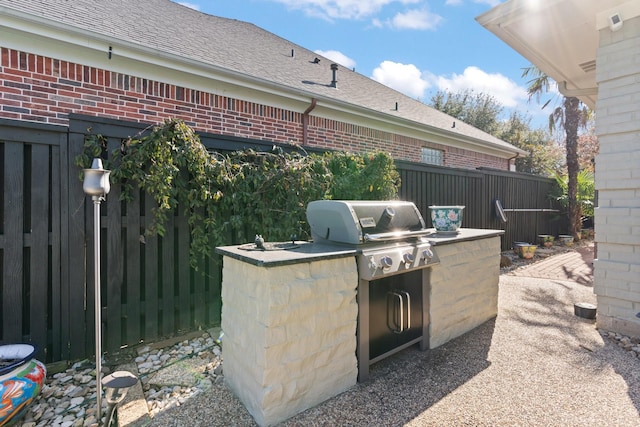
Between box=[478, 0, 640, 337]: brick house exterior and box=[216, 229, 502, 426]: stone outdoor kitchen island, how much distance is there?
3.28m

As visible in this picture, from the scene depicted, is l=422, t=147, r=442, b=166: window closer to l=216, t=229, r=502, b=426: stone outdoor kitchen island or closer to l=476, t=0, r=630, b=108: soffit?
l=476, t=0, r=630, b=108: soffit

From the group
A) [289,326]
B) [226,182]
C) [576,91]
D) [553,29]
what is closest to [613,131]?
[553,29]

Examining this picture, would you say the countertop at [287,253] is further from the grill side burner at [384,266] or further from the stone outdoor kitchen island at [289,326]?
the grill side burner at [384,266]

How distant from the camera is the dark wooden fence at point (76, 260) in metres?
2.67

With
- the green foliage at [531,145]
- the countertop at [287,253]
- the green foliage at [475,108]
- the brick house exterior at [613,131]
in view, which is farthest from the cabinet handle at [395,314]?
the green foliage at [475,108]

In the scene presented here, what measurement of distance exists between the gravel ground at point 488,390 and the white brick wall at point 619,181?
456mm

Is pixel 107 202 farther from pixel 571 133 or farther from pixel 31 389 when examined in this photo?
pixel 571 133

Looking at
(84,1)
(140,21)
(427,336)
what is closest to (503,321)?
(427,336)

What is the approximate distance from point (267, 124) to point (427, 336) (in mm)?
4253

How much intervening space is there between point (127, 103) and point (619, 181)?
619cm

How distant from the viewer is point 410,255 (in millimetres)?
2754

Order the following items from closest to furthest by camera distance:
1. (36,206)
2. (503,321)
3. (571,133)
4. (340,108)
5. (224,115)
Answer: (36,206) → (503,321) → (224,115) → (340,108) → (571,133)

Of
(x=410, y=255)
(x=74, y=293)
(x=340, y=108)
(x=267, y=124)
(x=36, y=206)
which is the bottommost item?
(x=74, y=293)

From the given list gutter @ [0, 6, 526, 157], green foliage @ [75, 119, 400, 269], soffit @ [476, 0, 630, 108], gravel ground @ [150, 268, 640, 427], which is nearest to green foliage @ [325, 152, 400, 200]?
green foliage @ [75, 119, 400, 269]
